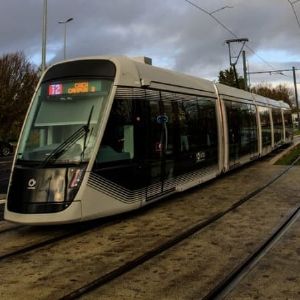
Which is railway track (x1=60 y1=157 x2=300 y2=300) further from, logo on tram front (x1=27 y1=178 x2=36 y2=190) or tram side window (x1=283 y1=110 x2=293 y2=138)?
tram side window (x1=283 y1=110 x2=293 y2=138)

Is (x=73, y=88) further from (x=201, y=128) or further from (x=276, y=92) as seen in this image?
(x=276, y=92)

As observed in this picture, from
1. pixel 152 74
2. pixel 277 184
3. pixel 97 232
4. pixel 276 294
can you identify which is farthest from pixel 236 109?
pixel 276 294

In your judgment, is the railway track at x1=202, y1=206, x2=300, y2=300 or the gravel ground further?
the gravel ground

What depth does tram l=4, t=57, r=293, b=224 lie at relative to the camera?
830 centimetres

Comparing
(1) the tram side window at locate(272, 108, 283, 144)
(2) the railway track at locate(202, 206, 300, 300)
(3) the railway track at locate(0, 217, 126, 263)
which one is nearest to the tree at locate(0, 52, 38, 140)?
(1) the tram side window at locate(272, 108, 283, 144)

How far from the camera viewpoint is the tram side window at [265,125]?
76.0 ft

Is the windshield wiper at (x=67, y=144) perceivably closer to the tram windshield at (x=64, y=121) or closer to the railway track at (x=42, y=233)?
the tram windshield at (x=64, y=121)

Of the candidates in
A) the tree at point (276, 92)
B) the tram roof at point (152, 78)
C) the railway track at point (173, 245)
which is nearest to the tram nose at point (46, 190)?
the railway track at point (173, 245)

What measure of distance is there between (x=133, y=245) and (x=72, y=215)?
3.73 feet

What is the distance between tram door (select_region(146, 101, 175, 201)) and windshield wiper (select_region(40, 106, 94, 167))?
1639 mm

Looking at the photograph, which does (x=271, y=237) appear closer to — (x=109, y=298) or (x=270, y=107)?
(x=109, y=298)

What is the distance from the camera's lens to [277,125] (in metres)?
28.4

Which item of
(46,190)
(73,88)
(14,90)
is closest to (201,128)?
(73,88)

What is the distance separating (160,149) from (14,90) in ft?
120
